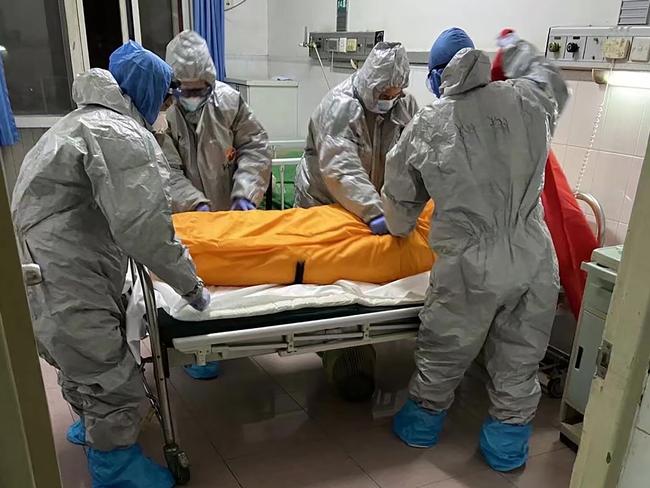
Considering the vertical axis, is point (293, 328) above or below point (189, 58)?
below

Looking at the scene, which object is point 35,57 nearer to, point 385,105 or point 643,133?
point 385,105

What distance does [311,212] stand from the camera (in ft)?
8.33

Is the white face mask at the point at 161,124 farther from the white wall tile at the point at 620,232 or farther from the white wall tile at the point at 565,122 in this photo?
the white wall tile at the point at 620,232

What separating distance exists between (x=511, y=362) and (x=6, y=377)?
1953 mm

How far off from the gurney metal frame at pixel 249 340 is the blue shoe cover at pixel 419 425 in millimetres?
334

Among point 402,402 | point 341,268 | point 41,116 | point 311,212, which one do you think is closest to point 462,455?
point 402,402

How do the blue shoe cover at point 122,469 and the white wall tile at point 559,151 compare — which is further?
the white wall tile at point 559,151

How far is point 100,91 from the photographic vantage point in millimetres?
1874

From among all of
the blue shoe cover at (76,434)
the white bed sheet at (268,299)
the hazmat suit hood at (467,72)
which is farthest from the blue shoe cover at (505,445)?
the blue shoe cover at (76,434)

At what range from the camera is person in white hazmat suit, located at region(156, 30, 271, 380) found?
2803 mm

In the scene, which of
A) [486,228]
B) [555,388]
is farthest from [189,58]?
[555,388]

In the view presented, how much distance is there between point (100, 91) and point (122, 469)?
1.31m

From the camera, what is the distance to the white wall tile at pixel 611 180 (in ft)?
8.61

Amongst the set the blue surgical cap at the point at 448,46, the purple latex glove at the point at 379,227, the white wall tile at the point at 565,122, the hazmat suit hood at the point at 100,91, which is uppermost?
the blue surgical cap at the point at 448,46
